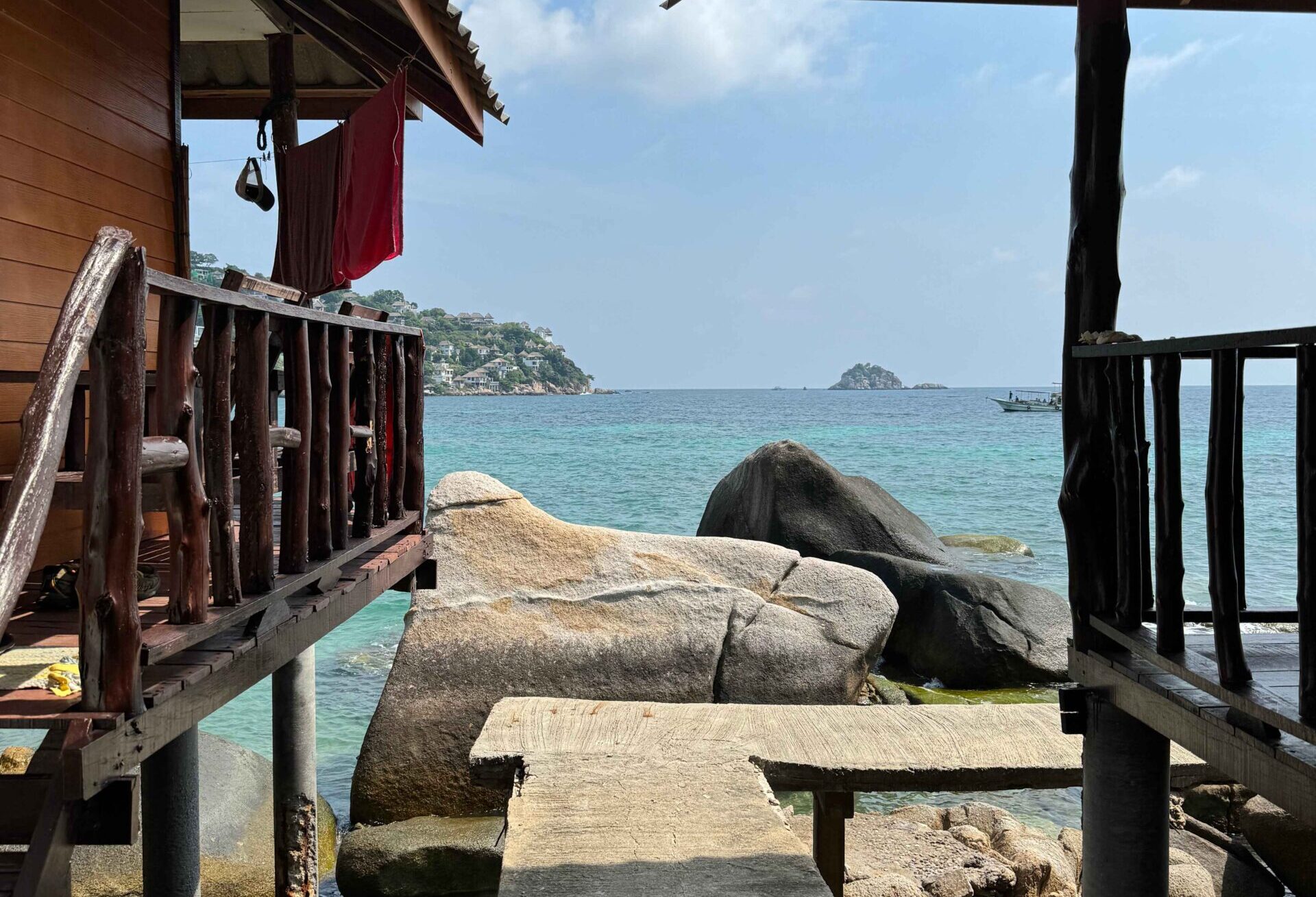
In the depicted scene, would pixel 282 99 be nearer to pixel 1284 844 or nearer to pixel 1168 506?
pixel 1168 506

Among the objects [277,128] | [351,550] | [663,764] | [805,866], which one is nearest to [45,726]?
[351,550]

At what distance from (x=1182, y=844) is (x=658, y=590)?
4.18 meters

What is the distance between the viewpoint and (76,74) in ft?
20.4

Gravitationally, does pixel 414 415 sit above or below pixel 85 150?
below

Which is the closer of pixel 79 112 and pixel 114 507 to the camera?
pixel 114 507

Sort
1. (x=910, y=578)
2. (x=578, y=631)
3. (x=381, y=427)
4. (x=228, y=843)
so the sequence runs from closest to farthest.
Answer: (x=381, y=427)
(x=228, y=843)
(x=578, y=631)
(x=910, y=578)

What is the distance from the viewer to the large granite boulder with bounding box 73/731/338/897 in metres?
6.82

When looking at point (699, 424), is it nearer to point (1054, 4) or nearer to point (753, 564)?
point (753, 564)

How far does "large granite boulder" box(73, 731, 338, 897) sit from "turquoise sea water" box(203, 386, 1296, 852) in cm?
183

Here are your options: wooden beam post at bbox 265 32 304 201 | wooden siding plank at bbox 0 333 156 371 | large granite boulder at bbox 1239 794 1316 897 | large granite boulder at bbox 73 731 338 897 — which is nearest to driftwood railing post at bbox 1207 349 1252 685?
large granite boulder at bbox 1239 794 1316 897

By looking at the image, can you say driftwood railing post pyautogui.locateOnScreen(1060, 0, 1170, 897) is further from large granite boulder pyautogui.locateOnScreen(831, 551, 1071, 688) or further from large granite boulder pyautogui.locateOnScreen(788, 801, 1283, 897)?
large granite boulder pyautogui.locateOnScreen(831, 551, 1071, 688)

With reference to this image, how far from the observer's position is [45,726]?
8.77ft

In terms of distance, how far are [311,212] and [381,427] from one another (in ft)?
10.5

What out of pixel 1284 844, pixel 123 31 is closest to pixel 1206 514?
pixel 1284 844
